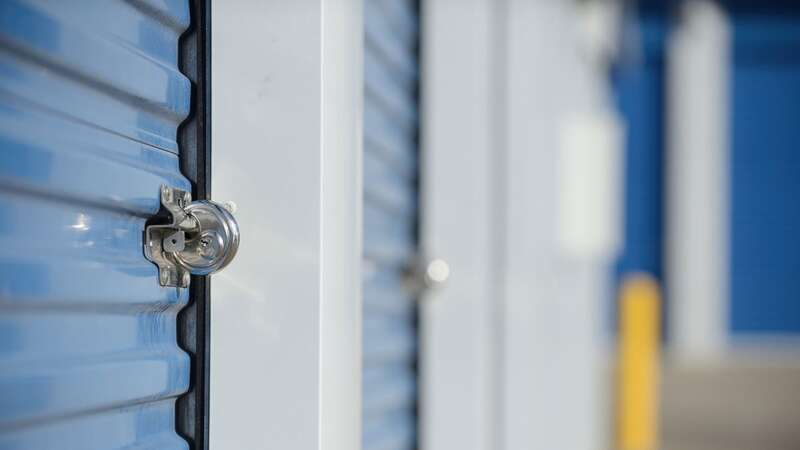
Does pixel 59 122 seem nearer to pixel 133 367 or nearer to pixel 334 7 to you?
pixel 133 367

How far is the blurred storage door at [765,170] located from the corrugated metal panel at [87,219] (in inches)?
395

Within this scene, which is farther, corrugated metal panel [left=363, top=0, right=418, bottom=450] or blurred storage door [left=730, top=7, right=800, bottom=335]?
blurred storage door [left=730, top=7, right=800, bottom=335]

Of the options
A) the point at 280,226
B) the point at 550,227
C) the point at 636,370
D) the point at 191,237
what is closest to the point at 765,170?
the point at 636,370

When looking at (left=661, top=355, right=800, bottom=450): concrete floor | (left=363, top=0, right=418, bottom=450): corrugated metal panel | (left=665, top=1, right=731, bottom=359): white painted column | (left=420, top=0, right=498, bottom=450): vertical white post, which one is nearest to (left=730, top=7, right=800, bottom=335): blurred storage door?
(left=665, top=1, right=731, bottom=359): white painted column

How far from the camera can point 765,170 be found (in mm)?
10445

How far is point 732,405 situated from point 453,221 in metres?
6.52

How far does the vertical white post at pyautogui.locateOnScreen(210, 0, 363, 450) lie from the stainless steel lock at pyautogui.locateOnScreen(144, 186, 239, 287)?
0.09 m

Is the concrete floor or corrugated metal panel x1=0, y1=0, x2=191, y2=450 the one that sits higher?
corrugated metal panel x1=0, y1=0, x2=191, y2=450

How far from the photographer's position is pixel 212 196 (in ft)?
3.75

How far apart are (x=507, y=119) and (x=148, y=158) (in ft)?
5.72

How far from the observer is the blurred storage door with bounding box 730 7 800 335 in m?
10.4

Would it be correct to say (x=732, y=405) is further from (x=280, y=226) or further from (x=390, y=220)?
(x=280, y=226)

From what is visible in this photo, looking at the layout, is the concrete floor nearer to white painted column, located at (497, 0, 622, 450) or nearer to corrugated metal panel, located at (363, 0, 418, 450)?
white painted column, located at (497, 0, 622, 450)

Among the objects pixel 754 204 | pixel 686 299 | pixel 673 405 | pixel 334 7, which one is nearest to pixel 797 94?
pixel 754 204
